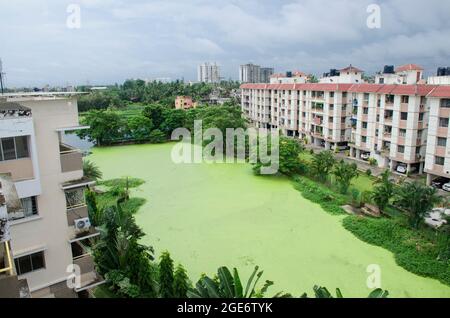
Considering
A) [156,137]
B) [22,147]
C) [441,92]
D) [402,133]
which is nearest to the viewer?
[22,147]

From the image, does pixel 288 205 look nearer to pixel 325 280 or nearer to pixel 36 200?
pixel 325 280

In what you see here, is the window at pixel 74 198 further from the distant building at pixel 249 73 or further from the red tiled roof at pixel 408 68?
the distant building at pixel 249 73

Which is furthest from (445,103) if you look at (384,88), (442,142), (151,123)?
(151,123)

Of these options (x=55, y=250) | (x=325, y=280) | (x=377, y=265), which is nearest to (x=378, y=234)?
(x=377, y=265)

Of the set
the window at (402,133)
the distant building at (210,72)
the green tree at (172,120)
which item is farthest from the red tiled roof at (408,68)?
→ the distant building at (210,72)

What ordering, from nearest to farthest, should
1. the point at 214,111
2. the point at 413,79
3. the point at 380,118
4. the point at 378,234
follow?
the point at 378,234, the point at 380,118, the point at 413,79, the point at 214,111

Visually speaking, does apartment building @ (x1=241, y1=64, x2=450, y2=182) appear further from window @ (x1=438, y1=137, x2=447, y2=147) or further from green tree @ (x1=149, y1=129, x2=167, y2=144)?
green tree @ (x1=149, y1=129, x2=167, y2=144)

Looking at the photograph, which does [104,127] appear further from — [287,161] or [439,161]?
[439,161]
